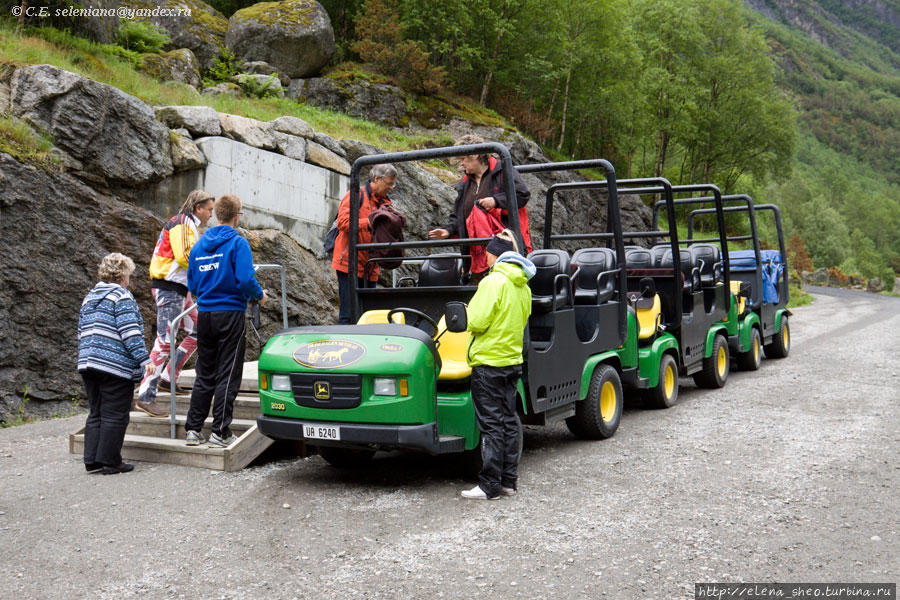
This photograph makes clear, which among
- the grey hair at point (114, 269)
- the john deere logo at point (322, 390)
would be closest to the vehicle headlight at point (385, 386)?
the john deere logo at point (322, 390)

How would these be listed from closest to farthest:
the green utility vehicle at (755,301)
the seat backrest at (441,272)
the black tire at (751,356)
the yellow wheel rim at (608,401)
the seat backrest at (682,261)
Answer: the seat backrest at (441,272)
the yellow wheel rim at (608,401)
the seat backrest at (682,261)
the green utility vehicle at (755,301)
the black tire at (751,356)

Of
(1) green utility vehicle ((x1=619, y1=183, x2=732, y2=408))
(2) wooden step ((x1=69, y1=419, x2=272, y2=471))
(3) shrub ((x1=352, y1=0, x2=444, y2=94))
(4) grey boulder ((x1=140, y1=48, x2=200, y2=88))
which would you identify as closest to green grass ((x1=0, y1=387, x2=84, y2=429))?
(2) wooden step ((x1=69, y1=419, x2=272, y2=471))

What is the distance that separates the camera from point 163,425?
668 cm

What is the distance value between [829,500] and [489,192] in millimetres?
3354

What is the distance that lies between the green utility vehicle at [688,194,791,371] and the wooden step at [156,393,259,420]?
691 cm

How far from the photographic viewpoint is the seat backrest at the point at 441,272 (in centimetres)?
649

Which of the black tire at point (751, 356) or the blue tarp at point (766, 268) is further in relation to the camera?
the blue tarp at point (766, 268)

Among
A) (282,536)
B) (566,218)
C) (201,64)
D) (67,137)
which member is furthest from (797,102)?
(282,536)

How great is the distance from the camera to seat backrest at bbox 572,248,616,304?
7.28 meters

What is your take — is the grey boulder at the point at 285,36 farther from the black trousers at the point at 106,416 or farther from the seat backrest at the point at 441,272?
the black trousers at the point at 106,416

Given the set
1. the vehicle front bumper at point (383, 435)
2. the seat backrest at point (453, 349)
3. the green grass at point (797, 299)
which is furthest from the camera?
the green grass at point (797, 299)

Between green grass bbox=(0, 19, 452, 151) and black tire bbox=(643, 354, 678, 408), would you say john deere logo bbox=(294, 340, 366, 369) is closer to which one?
black tire bbox=(643, 354, 678, 408)

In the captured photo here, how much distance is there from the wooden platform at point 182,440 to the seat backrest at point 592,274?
10.3ft

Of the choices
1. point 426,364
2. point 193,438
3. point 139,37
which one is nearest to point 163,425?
point 193,438
